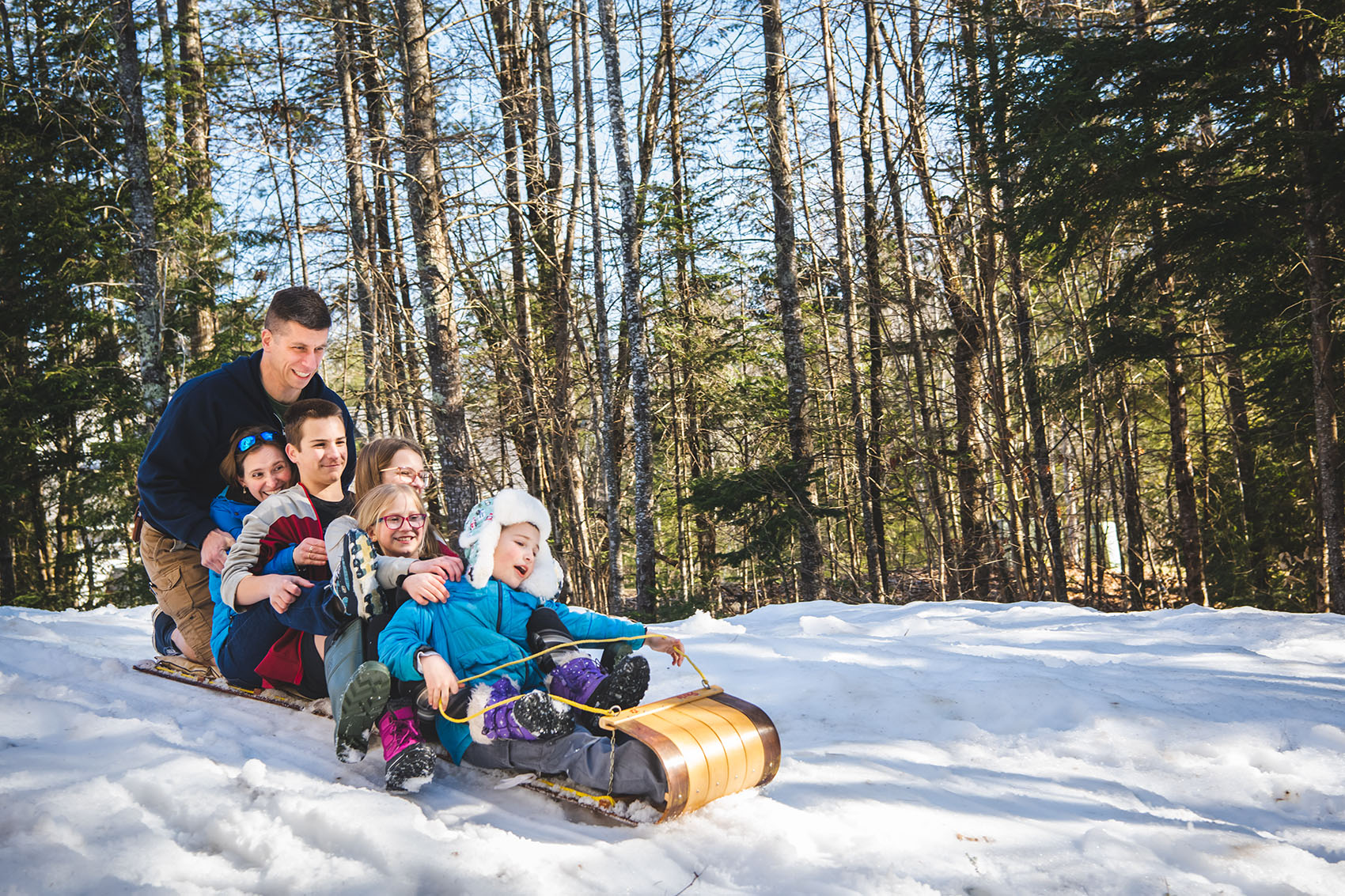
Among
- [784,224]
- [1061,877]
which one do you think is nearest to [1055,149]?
[784,224]

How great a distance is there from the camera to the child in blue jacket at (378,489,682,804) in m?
2.48

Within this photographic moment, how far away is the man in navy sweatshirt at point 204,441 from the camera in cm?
353

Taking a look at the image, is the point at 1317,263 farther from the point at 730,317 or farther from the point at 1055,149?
the point at 730,317

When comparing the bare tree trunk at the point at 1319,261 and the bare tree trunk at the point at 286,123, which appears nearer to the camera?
the bare tree trunk at the point at 1319,261

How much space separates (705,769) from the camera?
239 centimetres

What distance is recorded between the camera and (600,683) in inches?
110

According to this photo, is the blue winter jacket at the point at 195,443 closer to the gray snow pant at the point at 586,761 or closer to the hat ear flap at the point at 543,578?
the hat ear flap at the point at 543,578

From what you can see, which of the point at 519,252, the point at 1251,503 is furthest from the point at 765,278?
the point at 1251,503

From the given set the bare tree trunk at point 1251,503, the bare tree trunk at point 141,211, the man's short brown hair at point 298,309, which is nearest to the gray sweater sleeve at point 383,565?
the man's short brown hair at point 298,309

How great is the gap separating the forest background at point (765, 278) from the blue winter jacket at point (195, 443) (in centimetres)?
304

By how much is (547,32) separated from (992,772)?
43.1 feet

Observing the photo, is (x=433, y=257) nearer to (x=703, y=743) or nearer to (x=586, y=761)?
(x=586, y=761)

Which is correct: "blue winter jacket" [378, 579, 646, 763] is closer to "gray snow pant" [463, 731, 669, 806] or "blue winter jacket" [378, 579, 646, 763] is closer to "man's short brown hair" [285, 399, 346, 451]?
"gray snow pant" [463, 731, 669, 806]

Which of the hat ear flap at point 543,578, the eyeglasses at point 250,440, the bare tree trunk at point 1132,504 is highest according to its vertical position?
the eyeglasses at point 250,440
